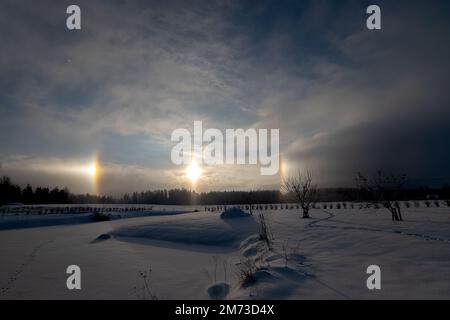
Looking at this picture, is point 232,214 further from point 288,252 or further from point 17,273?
point 17,273

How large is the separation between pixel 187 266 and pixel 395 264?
6594mm

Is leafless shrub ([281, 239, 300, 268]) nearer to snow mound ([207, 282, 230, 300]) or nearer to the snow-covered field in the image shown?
the snow-covered field

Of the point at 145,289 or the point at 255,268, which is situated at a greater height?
the point at 255,268

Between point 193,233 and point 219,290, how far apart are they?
988 centimetres

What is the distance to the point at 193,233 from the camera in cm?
1622

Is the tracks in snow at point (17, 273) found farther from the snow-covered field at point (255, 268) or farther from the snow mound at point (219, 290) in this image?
the snow mound at point (219, 290)

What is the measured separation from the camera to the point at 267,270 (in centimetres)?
682

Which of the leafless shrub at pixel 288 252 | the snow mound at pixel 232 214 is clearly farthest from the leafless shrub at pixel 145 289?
the snow mound at pixel 232 214

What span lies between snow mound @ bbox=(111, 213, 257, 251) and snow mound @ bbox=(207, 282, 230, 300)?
647 cm

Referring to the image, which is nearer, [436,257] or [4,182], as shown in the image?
[436,257]

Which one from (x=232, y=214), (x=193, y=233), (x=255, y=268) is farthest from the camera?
(x=232, y=214)

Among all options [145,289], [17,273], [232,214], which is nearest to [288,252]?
[145,289]

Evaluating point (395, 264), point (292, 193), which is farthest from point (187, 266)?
point (292, 193)
